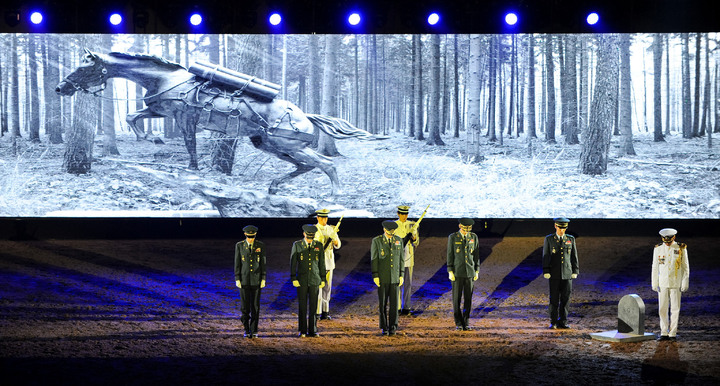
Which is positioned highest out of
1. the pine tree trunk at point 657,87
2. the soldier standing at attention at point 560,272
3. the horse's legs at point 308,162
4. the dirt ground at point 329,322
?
the pine tree trunk at point 657,87

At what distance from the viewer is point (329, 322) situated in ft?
33.0

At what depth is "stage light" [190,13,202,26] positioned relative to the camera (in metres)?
13.2

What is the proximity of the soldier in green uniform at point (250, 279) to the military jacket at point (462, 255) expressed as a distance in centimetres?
228

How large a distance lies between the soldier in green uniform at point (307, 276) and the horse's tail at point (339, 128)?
185 inches

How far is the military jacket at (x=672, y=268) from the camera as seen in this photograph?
29.2 feet

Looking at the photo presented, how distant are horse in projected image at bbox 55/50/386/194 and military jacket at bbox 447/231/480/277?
4468 millimetres

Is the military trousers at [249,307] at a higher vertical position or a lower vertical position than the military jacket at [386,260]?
lower

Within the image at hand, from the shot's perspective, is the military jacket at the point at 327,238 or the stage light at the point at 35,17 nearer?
the military jacket at the point at 327,238

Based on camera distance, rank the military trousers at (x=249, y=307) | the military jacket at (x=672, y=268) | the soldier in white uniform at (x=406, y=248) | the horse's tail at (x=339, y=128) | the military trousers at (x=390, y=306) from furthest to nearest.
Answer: the horse's tail at (x=339, y=128)
the soldier in white uniform at (x=406, y=248)
the military trousers at (x=390, y=306)
the military trousers at (x=249, y=307)
the military jacket at (x=672, y=268)

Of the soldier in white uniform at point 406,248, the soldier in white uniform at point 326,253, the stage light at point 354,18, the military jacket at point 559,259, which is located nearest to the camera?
the military jacket at point 559,259

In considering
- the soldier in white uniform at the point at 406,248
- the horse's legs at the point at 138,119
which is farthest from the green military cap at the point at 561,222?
the horse's legs at the point at 138,119

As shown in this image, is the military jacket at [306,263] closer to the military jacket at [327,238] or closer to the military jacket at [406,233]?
the military jacket at [327,238]

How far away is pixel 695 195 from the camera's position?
45.0ft

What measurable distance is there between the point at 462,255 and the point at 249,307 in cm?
260
